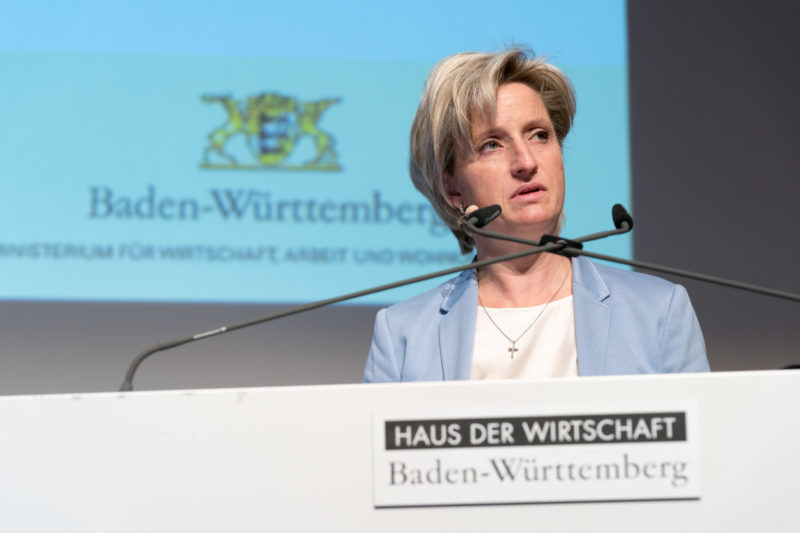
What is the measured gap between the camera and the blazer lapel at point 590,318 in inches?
63.6

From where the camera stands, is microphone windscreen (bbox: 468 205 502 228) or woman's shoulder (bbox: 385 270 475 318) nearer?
microphone windscreen (bbox: 468 205 502 228)

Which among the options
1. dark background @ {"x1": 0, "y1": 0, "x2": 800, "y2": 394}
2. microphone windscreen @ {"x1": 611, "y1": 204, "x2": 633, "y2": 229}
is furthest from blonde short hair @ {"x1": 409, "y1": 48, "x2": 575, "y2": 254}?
dark background @ {"x1": 0, "y1": 0, "x2": 800, "y2": 394}

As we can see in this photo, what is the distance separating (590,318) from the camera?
1686 millimetres

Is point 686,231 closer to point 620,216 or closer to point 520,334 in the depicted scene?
point 520,334

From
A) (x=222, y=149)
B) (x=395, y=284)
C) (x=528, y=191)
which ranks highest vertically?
(x=222, y=149)

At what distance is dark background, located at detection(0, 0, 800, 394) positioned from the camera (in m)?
3.45

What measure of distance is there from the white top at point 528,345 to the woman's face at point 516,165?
0.53 feet

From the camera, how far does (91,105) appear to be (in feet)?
10.5

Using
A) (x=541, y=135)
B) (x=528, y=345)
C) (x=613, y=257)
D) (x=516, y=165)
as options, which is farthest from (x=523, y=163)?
(x=613, y=257)

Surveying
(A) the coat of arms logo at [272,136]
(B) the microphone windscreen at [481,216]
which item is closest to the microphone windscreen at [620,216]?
(B) the microphone windscreen at [481,216]

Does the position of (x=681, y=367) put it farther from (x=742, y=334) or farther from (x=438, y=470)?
(x=742, y=334)

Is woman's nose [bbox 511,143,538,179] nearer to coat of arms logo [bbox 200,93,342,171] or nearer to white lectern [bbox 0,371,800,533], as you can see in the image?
white lectern [bbox 0,371,800,533]

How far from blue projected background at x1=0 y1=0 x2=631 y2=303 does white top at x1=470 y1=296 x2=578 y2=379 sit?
1.39m

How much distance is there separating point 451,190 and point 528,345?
1.44 ft
